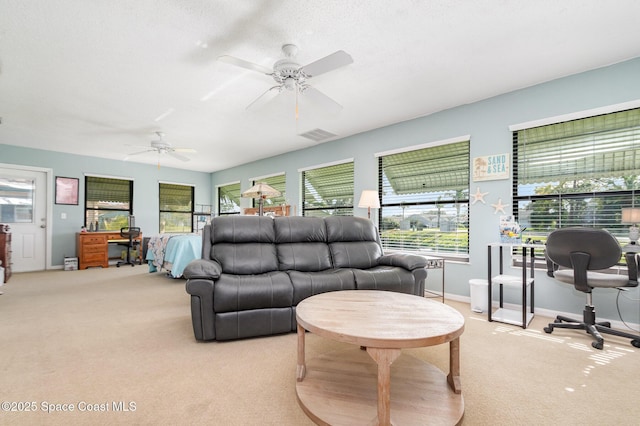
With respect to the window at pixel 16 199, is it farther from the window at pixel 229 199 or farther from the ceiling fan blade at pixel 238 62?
the ceiling fan blade at pixel 238 62

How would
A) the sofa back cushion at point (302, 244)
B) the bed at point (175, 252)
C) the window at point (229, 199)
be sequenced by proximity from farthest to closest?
the window at point (229, 199) < the bed at point (175, 252) < the sofa back cushion at point (302, 244)

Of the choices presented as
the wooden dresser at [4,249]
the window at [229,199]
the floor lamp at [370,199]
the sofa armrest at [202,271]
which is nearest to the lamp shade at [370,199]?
the floor lamp at [370,199]

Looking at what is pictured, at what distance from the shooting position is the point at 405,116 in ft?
14.5

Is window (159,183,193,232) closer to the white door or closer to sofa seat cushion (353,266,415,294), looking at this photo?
the white door

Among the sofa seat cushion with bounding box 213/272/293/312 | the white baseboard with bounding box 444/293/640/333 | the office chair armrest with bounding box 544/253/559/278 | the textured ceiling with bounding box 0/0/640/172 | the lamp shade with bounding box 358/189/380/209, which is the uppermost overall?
the textured ceiling with bounding box 0/0/640/172

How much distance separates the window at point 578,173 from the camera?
2.92 m

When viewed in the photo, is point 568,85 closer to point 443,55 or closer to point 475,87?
point 475,87

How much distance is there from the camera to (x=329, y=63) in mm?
2285

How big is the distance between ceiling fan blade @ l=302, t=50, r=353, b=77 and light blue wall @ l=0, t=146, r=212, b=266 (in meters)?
6.77

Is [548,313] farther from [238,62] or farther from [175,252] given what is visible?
[175,252]

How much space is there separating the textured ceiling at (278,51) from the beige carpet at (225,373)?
7.94ft

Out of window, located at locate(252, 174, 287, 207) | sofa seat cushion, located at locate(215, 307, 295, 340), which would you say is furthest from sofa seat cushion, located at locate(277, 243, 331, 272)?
window, located at locate(252, 174, 287, 207)

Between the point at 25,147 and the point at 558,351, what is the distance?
9.00 meters

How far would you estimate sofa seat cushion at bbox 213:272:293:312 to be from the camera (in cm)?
242
